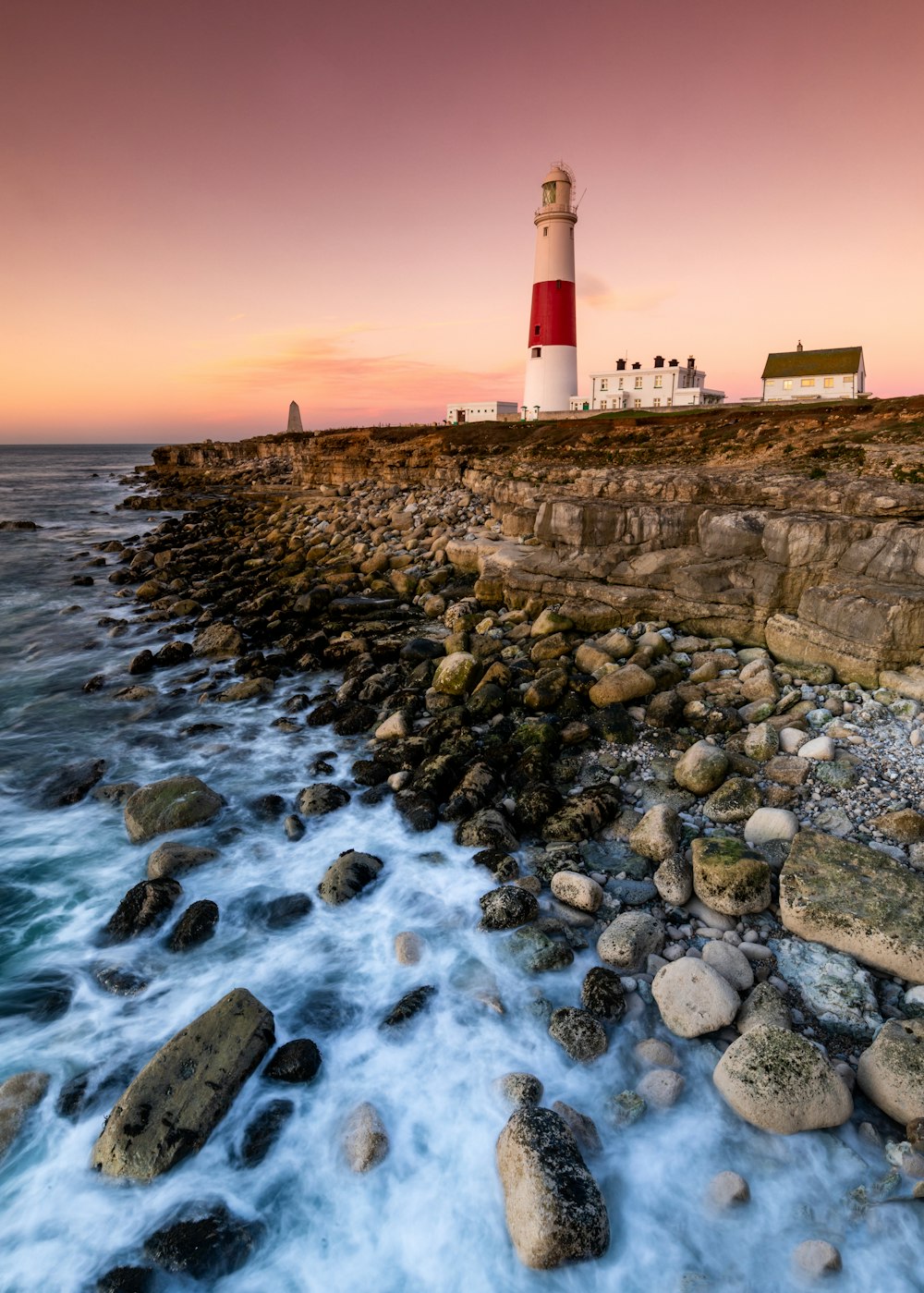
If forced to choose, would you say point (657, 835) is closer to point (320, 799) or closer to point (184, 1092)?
point (320, 799)

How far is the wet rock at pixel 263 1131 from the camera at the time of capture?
13.9 ft

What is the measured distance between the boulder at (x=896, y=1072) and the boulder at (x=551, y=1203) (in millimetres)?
1808

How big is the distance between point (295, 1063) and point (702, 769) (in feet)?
15.3

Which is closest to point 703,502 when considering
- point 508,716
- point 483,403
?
point 508,716

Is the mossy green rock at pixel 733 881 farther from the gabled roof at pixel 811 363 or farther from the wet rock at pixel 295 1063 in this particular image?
the gabled roof at pixel 811 363

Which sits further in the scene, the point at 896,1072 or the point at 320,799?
the point at 320,799

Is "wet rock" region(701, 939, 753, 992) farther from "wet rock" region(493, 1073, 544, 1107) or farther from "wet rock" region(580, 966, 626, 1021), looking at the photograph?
"wet rock" region(493, 1073, 544, 1107)

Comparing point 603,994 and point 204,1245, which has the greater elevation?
point 603,994

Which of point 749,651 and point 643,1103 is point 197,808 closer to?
point 643,1103

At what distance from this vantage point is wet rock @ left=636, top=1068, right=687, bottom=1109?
14.0 feet

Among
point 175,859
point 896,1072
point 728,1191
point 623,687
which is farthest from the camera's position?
point 623,687

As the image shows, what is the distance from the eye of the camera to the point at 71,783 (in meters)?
8.70

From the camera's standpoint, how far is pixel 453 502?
74.6 ft

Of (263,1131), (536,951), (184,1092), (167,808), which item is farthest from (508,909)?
(167,808)
